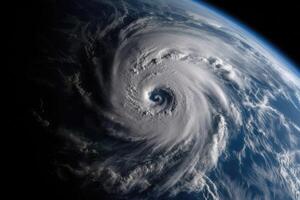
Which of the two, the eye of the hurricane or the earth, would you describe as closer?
the earth

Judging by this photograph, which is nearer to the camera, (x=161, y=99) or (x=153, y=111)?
(x=153, y=111)

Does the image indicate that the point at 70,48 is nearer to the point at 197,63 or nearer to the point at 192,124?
the point at 192,124

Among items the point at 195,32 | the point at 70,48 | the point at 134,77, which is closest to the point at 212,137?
the point at 134,77

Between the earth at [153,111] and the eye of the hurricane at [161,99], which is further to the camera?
the eye of the hurricane at [161,99]
